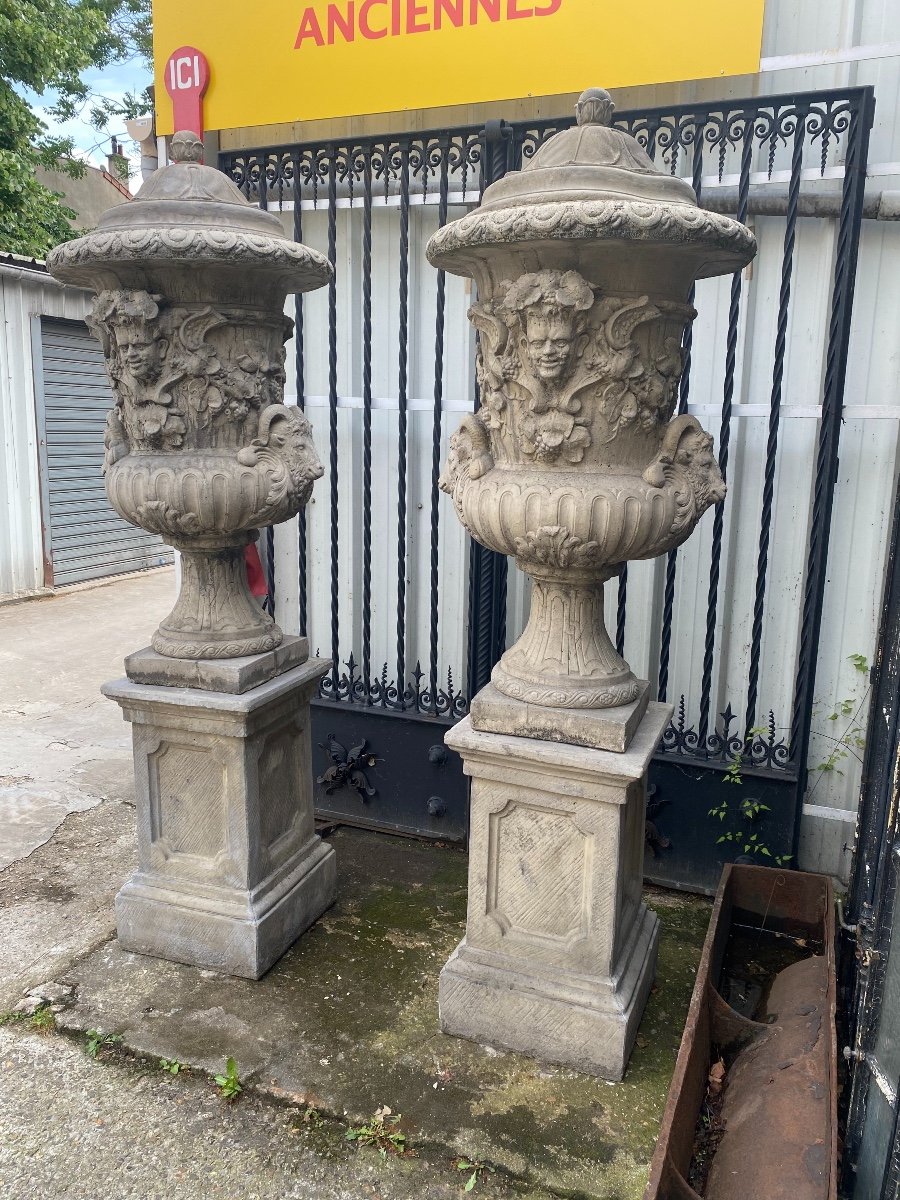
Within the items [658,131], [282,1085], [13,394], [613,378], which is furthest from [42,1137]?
[13,394]

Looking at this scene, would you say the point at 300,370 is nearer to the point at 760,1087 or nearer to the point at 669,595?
the point at 669,595

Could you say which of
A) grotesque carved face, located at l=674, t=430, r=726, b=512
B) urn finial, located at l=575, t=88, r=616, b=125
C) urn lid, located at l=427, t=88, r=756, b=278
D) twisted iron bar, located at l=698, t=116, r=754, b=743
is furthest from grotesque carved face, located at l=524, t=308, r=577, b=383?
twisted iron bar, located at l=698, t=116, r=754, b=743

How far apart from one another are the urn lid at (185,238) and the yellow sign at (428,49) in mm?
1218

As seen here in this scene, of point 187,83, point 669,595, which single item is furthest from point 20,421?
point 669,595

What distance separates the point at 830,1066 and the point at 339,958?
157 centimetres

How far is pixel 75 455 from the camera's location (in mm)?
8641

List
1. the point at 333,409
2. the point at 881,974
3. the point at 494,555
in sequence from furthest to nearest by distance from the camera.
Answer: the point at 333,409 < the point at 494,555 < the point at 881,974

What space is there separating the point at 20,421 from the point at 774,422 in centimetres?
692

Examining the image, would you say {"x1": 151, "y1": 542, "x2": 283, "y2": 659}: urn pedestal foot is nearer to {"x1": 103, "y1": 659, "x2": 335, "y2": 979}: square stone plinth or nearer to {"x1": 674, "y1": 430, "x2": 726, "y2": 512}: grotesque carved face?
{"x1": 103, "y1": 659, "x2": 335, "y2": 979}: square stone plinth

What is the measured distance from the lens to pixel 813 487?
11.1 feet

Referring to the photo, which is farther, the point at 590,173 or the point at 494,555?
the point at 494,555

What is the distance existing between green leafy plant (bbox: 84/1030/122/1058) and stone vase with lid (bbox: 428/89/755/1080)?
958mm

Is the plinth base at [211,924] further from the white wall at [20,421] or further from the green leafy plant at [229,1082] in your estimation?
the white wall at [20,421]

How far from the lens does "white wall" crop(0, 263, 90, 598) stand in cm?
768
